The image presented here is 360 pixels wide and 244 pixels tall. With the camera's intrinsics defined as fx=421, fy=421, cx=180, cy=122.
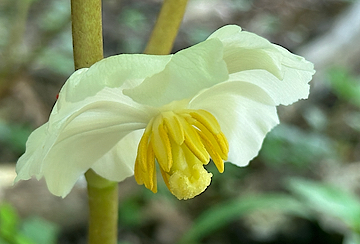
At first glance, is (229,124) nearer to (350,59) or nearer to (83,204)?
(83,204)

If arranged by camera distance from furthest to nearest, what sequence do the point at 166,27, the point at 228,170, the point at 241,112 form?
the point at 228,170 < the point at 241,112 < the point at 166,27

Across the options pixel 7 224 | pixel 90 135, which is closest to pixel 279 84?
pixel 90 135

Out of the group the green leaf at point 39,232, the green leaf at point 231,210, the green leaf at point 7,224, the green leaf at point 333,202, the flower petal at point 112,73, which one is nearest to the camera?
the flower petal at point 112,73

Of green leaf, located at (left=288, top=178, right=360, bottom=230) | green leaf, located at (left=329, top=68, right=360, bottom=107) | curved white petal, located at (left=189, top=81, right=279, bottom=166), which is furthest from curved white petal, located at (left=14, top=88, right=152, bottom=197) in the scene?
green leaf, located at (left=329, top=68, right=360, bottom=107)

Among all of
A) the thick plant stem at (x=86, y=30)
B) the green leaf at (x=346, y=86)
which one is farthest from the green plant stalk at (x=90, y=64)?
the green leaf at (x=346, y=86)

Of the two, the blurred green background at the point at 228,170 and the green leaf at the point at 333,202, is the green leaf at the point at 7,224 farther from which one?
the green leaf at the point at 333,202

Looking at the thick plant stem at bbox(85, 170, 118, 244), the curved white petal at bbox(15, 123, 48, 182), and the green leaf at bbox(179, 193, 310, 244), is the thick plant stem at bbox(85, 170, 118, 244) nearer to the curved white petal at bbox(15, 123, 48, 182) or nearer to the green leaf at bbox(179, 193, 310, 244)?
the curved white petal at bbox(15, 123, 48, 182)

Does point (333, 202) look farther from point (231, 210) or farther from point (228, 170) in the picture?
point (228, 170)
